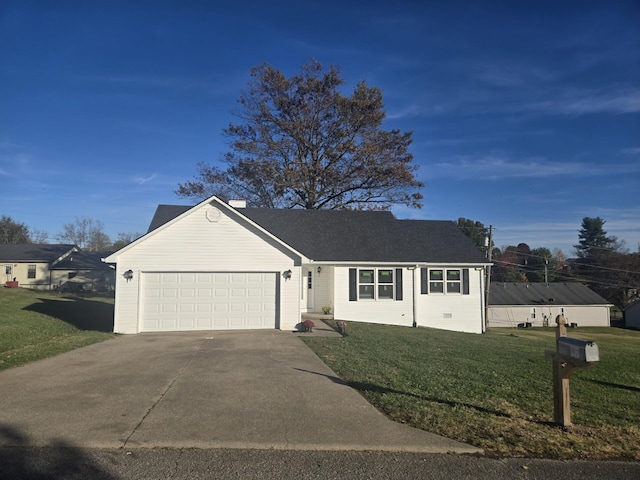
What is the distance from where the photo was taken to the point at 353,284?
1927 centimetres

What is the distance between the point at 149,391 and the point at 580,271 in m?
72.5

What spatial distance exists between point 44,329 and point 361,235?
13136 millimetres

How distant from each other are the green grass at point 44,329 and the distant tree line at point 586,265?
43.2 meters

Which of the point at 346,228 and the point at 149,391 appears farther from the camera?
the point at 346,228

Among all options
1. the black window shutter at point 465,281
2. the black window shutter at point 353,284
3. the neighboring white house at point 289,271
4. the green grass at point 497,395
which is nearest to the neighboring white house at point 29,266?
the neighboring white house at point 289,271

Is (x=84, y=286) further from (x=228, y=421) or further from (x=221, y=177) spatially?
(x=228, y=421)

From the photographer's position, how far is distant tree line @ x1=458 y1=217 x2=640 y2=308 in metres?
56.8

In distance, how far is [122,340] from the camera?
13.1 meters

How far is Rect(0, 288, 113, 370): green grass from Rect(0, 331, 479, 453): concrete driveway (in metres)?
1.17

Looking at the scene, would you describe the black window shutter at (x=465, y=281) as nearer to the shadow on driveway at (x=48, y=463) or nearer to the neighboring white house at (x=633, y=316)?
the shadow on driveway at (x=48, y=463)

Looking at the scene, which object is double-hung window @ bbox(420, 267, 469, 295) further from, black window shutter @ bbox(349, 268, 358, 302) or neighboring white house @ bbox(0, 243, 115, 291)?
neighboring white house @ bbox(0, 243, 115, 291)

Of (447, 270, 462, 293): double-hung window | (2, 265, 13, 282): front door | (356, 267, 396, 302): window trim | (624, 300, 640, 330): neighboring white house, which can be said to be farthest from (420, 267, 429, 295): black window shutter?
(624, 300, 640, 330): neighboring white house

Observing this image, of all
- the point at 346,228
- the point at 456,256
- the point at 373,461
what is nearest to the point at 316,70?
the point at 346,228

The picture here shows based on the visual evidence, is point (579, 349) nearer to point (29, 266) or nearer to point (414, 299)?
point (414, 299)
